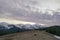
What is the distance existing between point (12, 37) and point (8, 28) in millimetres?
91

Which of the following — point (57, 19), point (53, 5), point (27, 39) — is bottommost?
point (27, 39)

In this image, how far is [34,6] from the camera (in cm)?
131

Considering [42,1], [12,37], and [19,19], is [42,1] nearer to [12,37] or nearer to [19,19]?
[19,19]

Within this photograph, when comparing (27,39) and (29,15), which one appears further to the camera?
(29,15)

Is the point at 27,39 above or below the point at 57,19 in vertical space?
below

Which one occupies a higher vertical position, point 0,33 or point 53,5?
point 53,5

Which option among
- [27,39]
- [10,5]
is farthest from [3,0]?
[27,39]

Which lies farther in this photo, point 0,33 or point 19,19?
point 19,19

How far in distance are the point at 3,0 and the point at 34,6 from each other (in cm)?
25

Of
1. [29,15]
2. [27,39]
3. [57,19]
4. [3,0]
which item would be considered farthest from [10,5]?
[57,19]

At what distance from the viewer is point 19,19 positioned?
4.38 feet

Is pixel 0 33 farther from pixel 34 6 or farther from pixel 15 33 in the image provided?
pixel 34 6

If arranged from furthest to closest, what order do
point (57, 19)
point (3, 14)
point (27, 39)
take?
point (57, 19) → point (3, 14) → point (27, 39)

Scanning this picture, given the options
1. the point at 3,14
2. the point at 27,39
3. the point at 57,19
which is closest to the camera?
the point at 27,39
